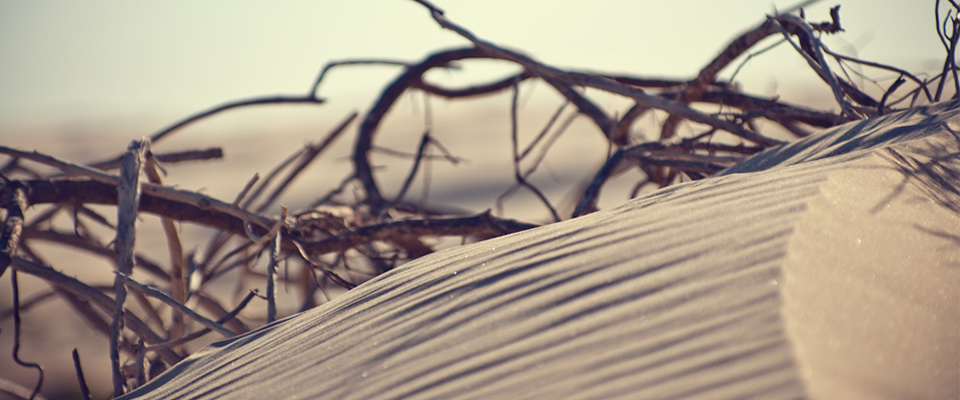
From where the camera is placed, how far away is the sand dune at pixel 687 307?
93 centimetres

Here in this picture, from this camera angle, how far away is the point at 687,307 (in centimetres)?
107

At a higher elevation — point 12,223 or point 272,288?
point 12,223

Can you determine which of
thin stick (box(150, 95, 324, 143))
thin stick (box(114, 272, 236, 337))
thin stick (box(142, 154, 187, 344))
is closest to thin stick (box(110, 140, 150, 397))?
thin stick (box(114, 272, 236, 337))

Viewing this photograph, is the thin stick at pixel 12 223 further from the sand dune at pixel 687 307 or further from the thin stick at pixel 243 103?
the thin stick at pixel 243 103

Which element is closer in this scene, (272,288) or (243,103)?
(272,288)

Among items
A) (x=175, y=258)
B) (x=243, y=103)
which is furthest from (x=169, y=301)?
(x=243, y=103)

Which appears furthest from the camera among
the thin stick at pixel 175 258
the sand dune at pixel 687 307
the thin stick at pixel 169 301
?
the thin stick at pixel 175 258

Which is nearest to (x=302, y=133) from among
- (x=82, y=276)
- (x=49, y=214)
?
(x=82, y=276)

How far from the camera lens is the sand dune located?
0.93m

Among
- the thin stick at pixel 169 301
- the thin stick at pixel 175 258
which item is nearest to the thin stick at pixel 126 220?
the thin stick at pixel 169 301

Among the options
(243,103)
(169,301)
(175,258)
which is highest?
(243,103)

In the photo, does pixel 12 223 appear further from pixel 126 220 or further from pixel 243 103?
pixel 243 103

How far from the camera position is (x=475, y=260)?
5.26 ft

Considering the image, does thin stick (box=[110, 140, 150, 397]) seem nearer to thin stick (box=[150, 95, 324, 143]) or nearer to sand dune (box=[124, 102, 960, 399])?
sand dune (box=[124, 102, 960, 399])
